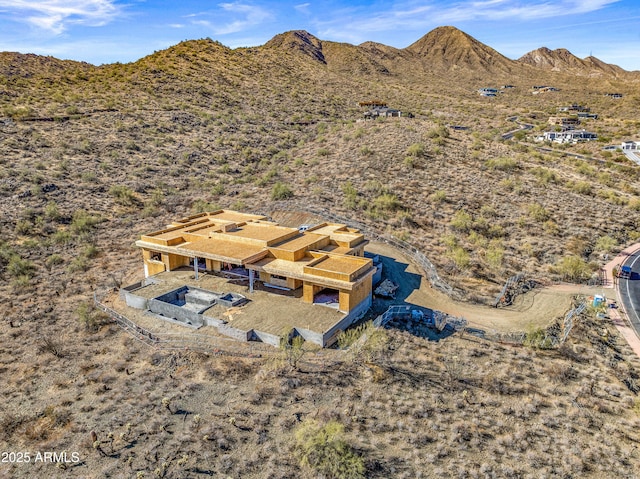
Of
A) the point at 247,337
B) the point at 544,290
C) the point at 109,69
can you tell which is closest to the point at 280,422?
the point at 247,337

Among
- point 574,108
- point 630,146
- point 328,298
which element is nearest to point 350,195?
point 328,298

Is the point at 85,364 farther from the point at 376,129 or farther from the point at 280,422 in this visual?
the point at 376,129

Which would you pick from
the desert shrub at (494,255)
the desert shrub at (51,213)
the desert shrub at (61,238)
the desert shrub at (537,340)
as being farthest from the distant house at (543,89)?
the desert shrub at (61,238)

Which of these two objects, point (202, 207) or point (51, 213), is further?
point (202, 207)

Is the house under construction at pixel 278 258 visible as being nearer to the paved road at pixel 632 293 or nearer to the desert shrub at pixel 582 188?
the paved road at pixel 632 293

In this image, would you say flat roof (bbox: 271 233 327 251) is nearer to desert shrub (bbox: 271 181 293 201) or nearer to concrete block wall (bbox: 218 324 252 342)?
concrete block wall (bbox: 218 324 252 342)

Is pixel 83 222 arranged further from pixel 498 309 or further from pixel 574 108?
pixel 574 108
